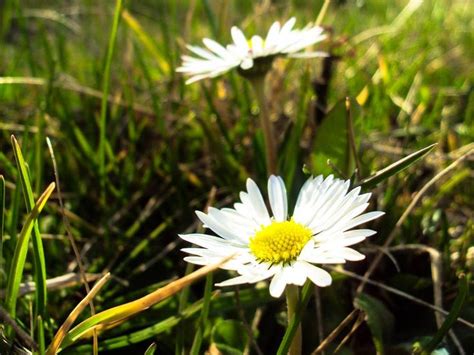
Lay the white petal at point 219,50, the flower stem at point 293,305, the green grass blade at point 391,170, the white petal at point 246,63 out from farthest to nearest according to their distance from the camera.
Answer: the white petal at point 219,50 → the white petal at point 246,63 → the green grass blade at point 391,170 → the flower stem at point 293,305

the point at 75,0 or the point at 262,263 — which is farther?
the point at 75,0

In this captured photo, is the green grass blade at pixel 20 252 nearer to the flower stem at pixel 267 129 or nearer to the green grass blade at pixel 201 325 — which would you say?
the green grass blade at pixel 201 325

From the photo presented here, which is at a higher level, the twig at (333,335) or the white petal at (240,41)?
the white petal at (240,41)

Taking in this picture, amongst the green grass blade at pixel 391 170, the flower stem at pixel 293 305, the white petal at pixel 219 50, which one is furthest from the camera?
the white petal at pixel 219 50

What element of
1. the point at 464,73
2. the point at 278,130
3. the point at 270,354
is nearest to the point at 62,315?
the point at 270,354

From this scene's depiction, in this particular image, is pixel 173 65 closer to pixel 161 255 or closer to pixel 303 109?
pixel 303 109

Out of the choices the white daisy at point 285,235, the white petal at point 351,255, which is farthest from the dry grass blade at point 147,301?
the white petal at point 351,255
